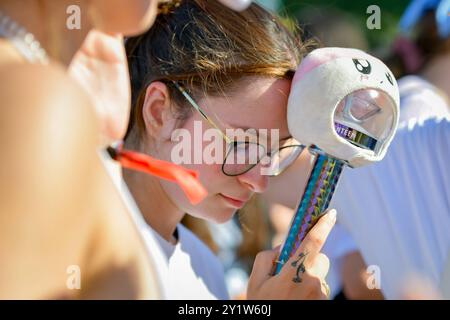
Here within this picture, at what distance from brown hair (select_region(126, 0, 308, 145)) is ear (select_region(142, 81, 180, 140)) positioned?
13mm

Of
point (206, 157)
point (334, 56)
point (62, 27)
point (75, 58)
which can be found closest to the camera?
point (62, 27)

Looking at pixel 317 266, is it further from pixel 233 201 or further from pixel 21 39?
pixel 21 39

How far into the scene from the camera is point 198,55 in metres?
1.25

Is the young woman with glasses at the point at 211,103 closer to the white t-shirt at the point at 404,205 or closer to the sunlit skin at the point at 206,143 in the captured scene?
the sunlit skin at the point at 206,143

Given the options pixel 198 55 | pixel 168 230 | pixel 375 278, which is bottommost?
pixel 375 278

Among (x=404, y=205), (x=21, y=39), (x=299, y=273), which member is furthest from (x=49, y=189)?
(x=404, y=205)

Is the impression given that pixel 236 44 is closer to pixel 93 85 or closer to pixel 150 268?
pixel 93 85

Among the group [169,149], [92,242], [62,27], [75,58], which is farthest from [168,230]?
[92,242]

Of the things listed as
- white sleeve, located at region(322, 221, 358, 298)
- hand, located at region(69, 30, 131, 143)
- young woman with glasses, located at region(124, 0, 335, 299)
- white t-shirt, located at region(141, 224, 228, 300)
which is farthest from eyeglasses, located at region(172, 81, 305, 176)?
white sleeve, located at region(322, 221, 358, 298)

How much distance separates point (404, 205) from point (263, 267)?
437 millimetres

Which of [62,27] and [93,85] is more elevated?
[62,27]

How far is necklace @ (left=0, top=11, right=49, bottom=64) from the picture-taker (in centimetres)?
59

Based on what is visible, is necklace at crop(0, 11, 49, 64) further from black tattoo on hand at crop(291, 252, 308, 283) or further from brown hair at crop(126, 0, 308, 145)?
brown hair at crop(126, 0, 308, 145)

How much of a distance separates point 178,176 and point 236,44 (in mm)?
532
